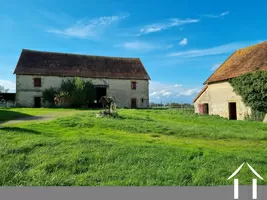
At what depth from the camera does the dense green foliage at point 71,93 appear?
3105cm

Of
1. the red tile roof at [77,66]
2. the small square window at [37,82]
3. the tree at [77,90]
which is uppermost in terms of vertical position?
the red tile roof at [77,66]

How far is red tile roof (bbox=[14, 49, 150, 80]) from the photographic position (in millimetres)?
33406

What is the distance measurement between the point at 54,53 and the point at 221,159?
3282 centimetres

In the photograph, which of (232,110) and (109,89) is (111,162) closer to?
(232,110)

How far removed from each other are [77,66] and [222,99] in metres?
19.7

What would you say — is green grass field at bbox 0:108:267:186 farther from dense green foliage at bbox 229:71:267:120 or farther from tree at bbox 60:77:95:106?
tree at bbox 60:77:95:106

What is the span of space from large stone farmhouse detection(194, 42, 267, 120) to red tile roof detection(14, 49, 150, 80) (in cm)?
1325

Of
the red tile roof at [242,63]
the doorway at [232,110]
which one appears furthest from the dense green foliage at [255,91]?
the doorway at [232,110]

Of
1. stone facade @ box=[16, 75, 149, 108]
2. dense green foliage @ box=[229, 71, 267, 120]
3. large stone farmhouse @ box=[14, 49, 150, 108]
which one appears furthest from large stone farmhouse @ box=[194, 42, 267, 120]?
large stone farmhouse @ box=[14, 49, 150, 108]

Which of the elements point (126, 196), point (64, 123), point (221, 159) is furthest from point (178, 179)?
point (64, 123)

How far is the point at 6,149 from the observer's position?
25.5 ft

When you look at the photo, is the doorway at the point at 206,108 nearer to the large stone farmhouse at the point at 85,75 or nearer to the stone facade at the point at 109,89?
the large stone farmhouse at the point at 85,75

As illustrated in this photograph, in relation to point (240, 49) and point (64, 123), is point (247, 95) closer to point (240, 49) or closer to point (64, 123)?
point (240, 49)

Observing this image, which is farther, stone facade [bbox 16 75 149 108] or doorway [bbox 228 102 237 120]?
stone facade [bbox 16 75 149 108]
